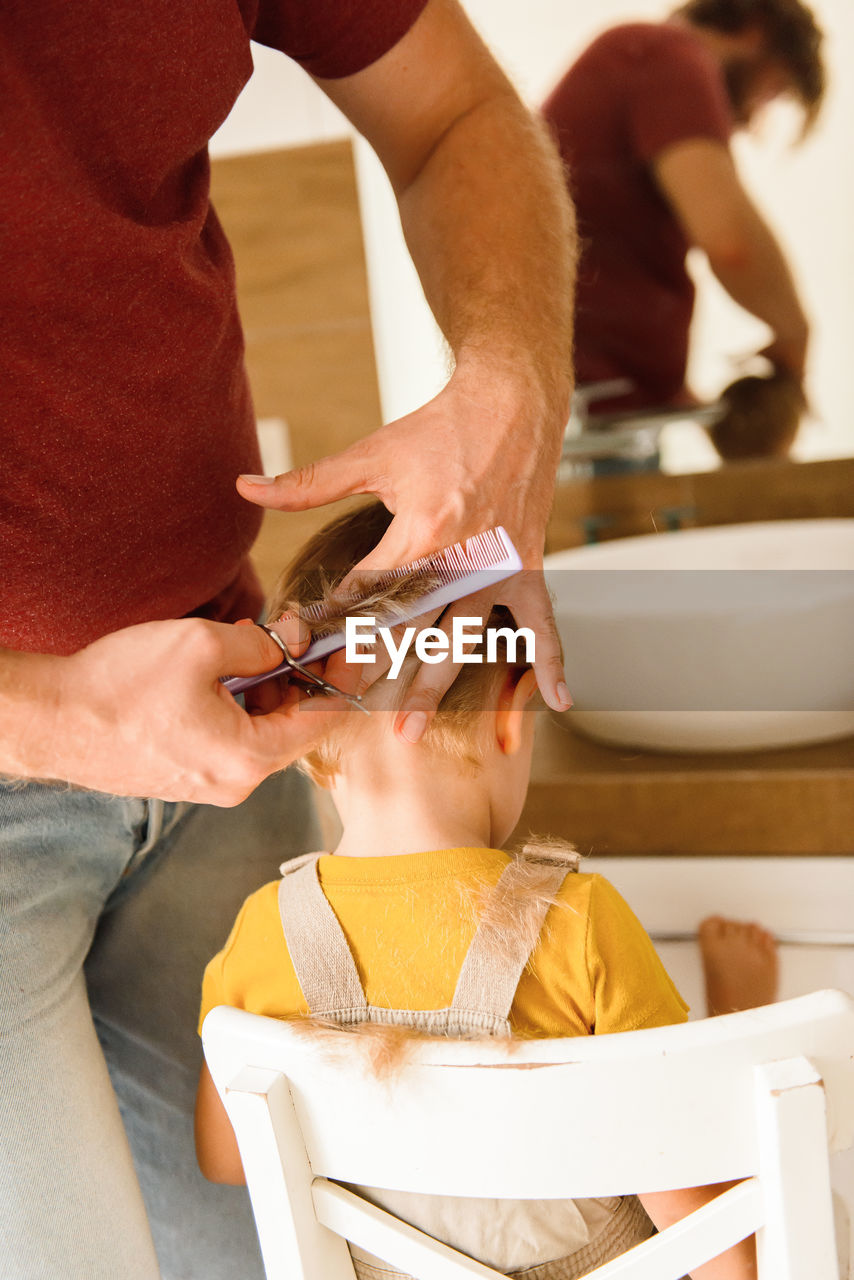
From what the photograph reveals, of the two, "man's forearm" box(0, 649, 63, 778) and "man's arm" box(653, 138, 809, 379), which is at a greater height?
"man's arm" box(653, 138, 809, 379)

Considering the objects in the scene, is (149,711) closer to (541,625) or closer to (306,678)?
(306,678)

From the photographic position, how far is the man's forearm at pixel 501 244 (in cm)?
49

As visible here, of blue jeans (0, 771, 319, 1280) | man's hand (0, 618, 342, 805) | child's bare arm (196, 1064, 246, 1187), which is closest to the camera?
man's hand (0, 618, 342, 805)

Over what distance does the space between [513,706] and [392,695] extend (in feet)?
0.27

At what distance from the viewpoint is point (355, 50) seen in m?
0.55

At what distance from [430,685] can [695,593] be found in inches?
16.0

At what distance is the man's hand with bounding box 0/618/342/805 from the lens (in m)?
0.39

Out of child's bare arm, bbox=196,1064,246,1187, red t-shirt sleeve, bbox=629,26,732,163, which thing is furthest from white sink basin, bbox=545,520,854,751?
red t-shirt sleeve, bbox=629,26,732,163

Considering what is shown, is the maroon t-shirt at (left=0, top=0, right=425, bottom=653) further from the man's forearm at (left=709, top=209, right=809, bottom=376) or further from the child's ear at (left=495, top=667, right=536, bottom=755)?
the man's forearm at (left=709, top=209, right=809, bottom=376)

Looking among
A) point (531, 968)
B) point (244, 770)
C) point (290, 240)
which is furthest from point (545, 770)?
point (290, 240)

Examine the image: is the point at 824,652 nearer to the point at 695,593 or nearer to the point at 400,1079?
the point at 695,593

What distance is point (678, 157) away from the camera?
91 centimetres

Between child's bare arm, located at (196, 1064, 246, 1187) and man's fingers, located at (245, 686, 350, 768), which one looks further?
child's bare arm, located at (196, 1064, 246, 1187)

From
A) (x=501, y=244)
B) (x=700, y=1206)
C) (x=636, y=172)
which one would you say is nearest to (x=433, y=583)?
(x=501, y=244)
